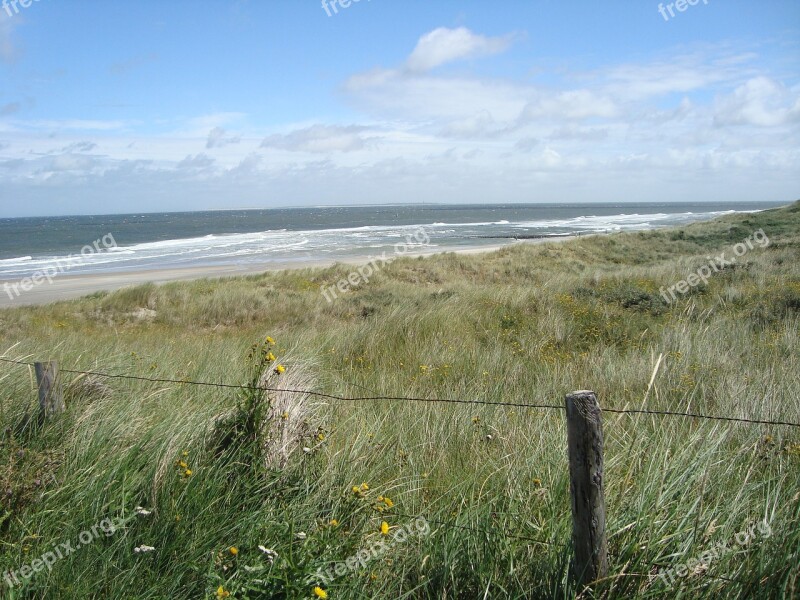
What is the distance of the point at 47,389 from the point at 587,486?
11.0 ft

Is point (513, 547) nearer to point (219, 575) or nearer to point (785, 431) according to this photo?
point (219, 575)

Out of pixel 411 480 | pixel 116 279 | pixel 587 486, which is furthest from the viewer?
pixel 116 279

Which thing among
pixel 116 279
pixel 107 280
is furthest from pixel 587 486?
pixel 116 279

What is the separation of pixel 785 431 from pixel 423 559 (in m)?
2.81

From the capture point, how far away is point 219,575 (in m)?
2.68

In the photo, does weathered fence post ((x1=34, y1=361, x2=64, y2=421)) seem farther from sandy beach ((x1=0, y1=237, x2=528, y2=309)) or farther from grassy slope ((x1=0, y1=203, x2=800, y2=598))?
sandy beach ((x1=0, y1=237, x2=528, y2=309))

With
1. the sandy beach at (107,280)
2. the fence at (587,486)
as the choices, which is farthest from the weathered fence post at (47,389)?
the sandy beach at (107,280)

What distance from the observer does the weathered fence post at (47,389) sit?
3828 millimetres

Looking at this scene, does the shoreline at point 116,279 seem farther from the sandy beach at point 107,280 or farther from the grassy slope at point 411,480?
the grassy slope at point 411,480

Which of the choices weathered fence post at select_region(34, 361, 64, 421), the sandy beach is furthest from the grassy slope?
the sandy beach

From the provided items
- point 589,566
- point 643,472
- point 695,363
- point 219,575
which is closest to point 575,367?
point 695,363

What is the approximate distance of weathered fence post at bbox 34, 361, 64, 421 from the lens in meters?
3.83

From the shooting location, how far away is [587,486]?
243cm

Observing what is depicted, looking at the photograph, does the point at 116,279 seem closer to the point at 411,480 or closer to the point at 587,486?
the point at 411,480
